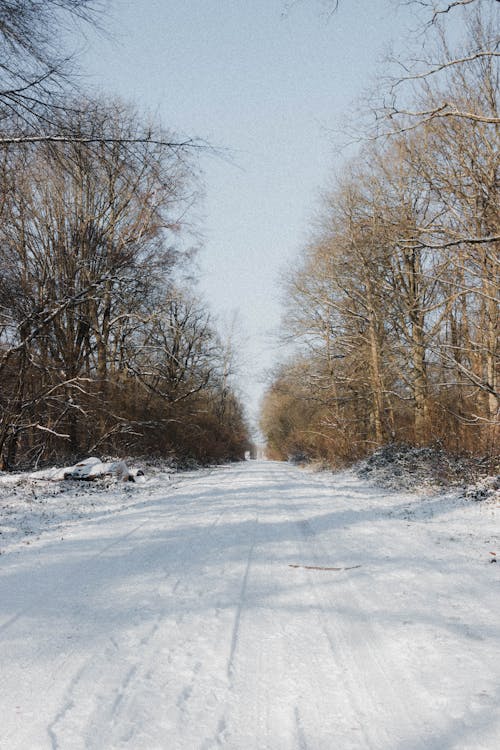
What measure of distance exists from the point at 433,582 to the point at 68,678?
3397 millimetres

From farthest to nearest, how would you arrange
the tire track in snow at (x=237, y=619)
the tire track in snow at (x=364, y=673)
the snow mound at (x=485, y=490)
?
the snow mound at (x=485, y=490), the tire track in snow at (x=237, y=619), the tire track in snow at (x=364, y=673)

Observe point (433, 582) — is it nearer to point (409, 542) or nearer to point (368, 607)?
point (368, 607)

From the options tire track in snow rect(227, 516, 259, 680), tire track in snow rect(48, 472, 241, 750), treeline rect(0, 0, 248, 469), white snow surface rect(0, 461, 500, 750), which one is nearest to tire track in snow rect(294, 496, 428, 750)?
white snow surface rect(0, 461, 500, 750)

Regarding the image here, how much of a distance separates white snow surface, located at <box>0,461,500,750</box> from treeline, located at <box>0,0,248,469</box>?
4746mm

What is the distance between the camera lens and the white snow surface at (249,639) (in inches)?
96.9

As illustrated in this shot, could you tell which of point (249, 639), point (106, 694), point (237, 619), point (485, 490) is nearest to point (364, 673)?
point (249, 639)

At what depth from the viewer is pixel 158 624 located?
148 inches

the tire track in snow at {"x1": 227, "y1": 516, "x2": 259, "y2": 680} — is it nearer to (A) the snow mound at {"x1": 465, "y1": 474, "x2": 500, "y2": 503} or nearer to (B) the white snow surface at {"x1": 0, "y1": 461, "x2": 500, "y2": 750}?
(B) the white snow surface at {"x1": 0, "y1": 461, "x2": 500, "y2": 750}

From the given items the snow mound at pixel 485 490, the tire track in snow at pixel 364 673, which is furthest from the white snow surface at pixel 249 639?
the snow mound at pixel 485 490

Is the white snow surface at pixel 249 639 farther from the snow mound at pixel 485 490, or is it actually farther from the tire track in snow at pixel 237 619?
the snow mound at pixel 485 490

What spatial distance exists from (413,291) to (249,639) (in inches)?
645

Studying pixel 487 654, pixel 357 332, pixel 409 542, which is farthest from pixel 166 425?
pixel 487 654

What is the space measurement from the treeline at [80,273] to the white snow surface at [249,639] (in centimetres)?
475

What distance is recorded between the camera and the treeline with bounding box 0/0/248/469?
6.11 m
